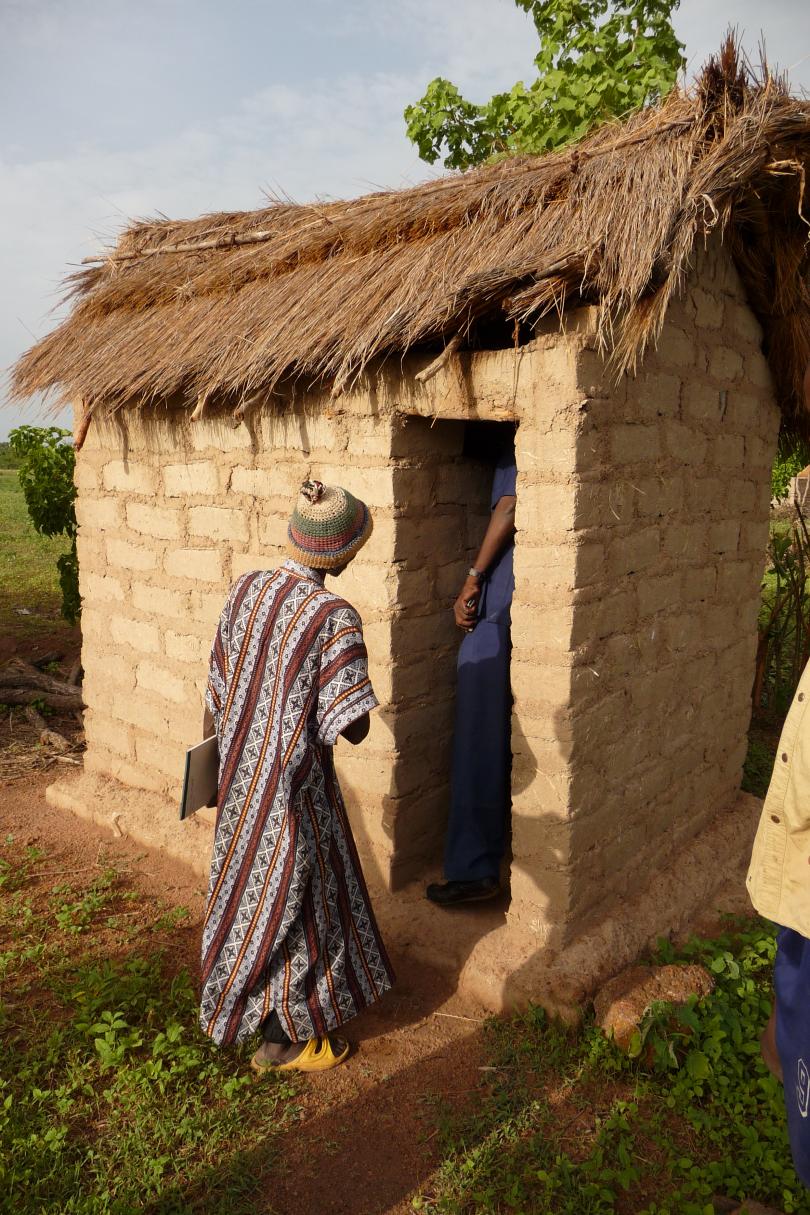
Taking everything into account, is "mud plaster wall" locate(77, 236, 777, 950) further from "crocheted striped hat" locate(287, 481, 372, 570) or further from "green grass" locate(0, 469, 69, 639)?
"green grass" locate(0, 469, 69, 639)

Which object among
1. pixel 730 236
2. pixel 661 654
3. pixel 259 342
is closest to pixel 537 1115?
pixel 661 654

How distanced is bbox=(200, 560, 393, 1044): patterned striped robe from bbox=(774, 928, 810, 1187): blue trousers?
4.24 feet

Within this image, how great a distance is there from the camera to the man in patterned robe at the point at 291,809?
8.23 feet

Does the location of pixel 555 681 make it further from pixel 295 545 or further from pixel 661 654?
pixel 295 545

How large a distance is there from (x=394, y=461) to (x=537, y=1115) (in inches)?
91.0

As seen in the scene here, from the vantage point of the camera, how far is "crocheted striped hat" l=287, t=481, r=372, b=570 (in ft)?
8.14

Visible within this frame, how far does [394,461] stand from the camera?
10.8 feet

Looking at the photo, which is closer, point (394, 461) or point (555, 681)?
point (555, 681)

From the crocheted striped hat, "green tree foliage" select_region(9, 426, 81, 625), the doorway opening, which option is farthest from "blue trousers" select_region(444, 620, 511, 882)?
"green tree foliage" select_region(9, 426, 81, 625)

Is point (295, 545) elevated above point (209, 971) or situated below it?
above

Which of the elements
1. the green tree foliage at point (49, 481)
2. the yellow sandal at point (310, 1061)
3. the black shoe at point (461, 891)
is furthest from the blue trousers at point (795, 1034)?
the green tree foliage at point (49, 481)

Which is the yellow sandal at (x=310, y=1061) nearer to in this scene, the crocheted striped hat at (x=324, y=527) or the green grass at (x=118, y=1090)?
the green grass at (x=118, y=1090)

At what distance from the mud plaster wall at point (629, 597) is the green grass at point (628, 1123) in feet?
1.51

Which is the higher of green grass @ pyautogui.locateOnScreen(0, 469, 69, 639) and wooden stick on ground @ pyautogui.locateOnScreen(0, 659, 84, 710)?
green grass @ pyautogui.locateOnScreen(0, 469, 69, 639)
